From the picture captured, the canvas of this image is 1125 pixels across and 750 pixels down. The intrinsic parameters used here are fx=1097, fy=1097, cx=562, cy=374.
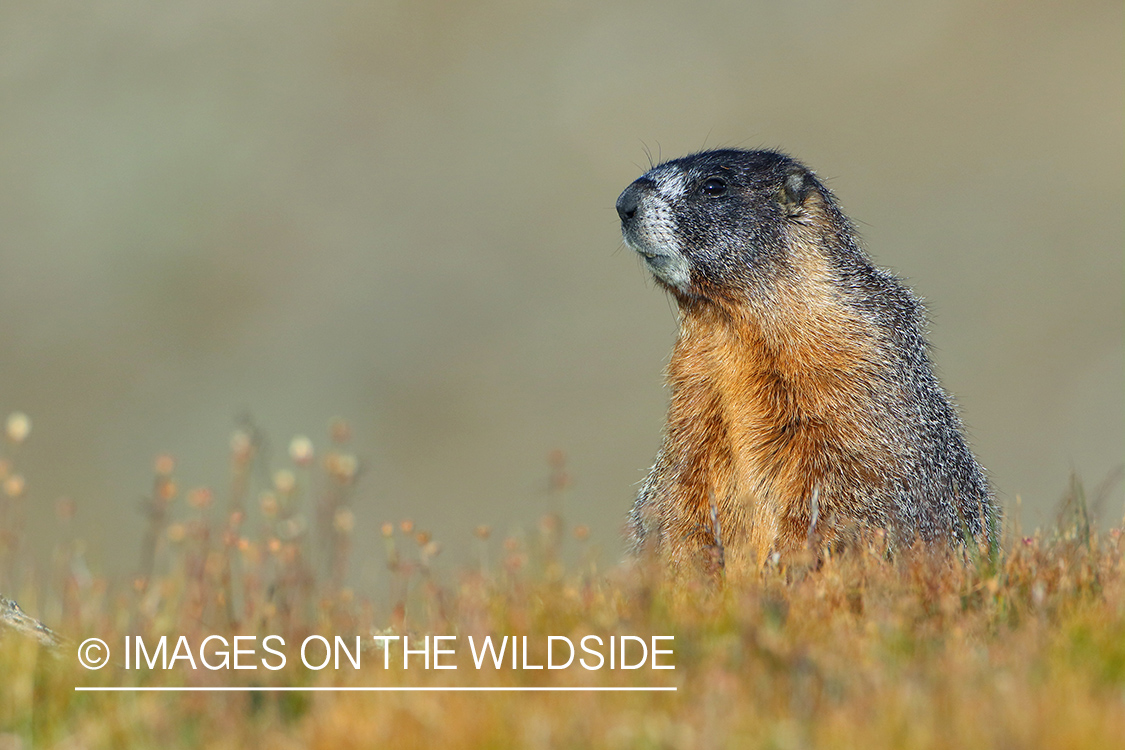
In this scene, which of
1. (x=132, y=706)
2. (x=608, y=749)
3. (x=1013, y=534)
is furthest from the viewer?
(x=1013, y=534)

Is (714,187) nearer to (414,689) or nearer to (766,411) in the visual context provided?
(766,411)

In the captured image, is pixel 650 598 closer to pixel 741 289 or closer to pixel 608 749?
pixel 608 749

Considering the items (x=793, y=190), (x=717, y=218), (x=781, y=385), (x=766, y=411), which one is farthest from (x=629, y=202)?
(x=766, y=411)

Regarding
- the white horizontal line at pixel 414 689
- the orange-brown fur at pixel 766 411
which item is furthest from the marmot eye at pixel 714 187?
the white horizontal line at pixel 414 689

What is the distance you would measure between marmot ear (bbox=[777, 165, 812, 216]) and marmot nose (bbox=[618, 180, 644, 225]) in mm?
1213

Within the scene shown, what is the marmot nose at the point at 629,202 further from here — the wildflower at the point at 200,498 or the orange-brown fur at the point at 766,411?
the wildflower at the point at 200,498

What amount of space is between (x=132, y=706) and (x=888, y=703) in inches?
110

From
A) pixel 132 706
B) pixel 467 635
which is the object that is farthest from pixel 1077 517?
pixel 132 706

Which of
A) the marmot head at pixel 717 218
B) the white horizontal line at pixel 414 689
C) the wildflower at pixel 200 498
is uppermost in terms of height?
the marmot head at pixel 717 218

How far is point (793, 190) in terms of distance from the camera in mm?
8773

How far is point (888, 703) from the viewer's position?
3537 millimetres

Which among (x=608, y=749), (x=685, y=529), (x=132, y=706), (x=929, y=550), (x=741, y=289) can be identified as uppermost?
(x=741, y=289)

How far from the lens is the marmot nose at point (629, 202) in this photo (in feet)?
27.2

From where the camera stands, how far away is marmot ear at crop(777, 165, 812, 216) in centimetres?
873
